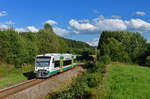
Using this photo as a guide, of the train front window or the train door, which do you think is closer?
the train front window

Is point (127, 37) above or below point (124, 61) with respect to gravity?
above

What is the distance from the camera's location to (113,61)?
145 feet

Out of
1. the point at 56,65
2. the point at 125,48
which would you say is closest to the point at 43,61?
the point at 56,65

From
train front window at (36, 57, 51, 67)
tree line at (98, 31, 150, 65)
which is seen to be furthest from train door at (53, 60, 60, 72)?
tree line at (98, 31, 150, 65)

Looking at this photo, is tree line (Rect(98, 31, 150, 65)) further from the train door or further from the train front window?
the train front window

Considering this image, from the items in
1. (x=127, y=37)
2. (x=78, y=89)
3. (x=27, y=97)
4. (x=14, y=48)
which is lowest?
(x=27, y=97)

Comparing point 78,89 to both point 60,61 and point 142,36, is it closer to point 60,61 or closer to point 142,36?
point 60,61

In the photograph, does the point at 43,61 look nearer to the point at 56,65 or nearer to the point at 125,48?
the point at 56,65

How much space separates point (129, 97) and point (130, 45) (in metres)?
48.3

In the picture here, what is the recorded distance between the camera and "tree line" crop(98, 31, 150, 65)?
4201cm

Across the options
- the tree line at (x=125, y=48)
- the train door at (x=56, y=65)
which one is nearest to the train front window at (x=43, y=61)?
the train door at (x=56, y=65)

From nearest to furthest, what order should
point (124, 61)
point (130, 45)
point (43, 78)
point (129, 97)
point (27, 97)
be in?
point (129, 97) < point (27, 97) < point (43, 78) < point (124, 61) < point (130, 45)

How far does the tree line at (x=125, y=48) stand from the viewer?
42006 millimetres

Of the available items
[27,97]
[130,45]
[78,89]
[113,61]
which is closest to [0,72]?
[27,97]
